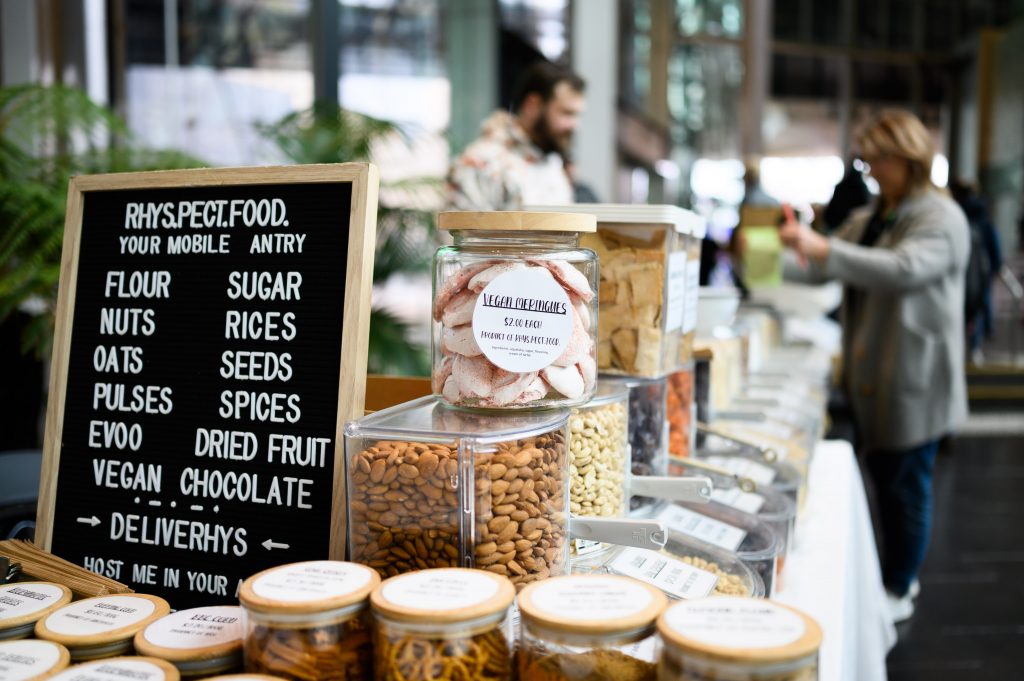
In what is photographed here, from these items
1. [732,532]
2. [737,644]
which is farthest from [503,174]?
[737,644]

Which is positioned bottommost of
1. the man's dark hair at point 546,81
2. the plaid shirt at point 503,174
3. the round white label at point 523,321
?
the round white label at point 523,321

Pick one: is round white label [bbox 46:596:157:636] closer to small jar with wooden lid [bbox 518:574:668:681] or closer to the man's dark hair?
small jar with wooden lid [bbox 518:574:668:681]

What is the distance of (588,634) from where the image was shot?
666mm

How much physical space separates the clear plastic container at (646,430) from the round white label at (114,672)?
0.67 metres

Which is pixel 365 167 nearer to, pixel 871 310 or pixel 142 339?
pixel 142 339

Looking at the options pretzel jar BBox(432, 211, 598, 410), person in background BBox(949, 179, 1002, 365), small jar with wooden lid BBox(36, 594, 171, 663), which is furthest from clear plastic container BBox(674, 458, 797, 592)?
person in background BBox(949, 179, 1002, 365)

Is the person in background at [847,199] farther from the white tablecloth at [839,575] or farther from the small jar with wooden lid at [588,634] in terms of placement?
the small jar with wooden lid at [588,634]

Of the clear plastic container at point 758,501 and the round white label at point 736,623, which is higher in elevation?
the round white label at point 736,623

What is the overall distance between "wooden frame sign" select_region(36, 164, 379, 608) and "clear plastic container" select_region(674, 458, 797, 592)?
0.60 meters

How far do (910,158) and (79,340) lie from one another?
261 cm

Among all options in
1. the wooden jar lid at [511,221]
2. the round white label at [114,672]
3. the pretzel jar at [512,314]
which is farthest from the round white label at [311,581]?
the wooden jar lid at [511,221]

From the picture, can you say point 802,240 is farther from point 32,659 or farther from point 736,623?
point 32,659

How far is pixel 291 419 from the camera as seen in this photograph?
100cm

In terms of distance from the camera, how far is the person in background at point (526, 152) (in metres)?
2.75
